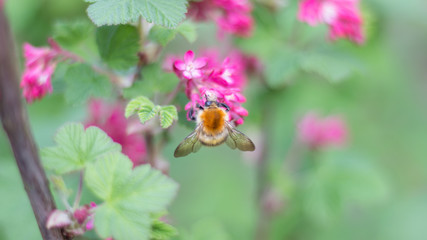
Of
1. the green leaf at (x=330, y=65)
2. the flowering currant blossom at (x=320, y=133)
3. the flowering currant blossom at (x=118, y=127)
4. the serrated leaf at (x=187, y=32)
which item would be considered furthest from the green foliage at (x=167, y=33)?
the flowering currant blossom at (x=320, y=133)

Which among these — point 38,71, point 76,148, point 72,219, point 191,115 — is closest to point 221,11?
point 191,115

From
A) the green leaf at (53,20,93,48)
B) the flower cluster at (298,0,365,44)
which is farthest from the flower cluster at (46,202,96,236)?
the flower cluster at (298,0,365,44)

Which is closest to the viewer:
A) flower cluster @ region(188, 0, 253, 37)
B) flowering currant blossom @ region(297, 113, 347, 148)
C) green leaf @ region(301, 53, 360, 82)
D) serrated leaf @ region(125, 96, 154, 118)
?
serrated leaf @ region(125, 96, 154, 118)

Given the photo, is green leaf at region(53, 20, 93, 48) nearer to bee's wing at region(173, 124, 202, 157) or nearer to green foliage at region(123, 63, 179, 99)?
green foliage at region(123, 63, 179, 99)

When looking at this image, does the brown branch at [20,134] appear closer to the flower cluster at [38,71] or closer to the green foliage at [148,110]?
the green foliage at [148,110]

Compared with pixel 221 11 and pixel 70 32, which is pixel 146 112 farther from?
pixel 221 11

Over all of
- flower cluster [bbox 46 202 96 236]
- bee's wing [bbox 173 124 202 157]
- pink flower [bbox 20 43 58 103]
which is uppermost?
bee's wing [bbox 173 124 202 157]
